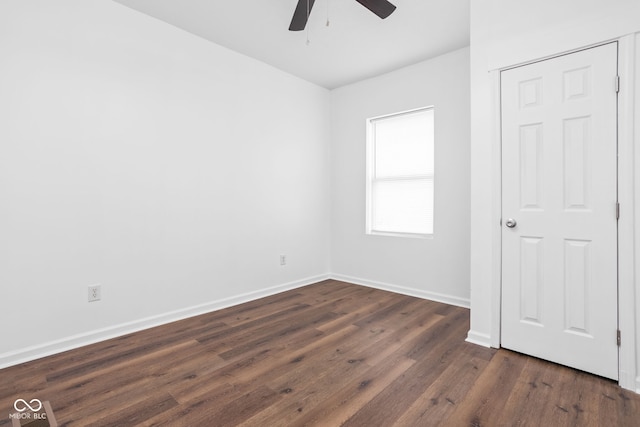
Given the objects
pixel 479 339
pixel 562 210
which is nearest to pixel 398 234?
pixel 479 339

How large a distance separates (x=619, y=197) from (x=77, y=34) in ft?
12.9

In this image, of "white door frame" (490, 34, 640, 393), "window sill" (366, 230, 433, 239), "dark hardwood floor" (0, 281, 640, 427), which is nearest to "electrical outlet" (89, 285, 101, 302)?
"dark hardwood floor" (0, 281, 640, 427)

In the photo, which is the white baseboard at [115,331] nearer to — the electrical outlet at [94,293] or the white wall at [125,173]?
the white wall at [125,173]

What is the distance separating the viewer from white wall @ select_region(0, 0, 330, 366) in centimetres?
225

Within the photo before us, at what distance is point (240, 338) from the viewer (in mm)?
2625

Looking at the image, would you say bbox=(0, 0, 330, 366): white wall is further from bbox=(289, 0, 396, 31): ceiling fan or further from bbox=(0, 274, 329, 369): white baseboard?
bbox=(289, 0, 396, 31): ceiling fan

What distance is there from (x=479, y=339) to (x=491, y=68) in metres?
2.08

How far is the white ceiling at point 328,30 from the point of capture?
267cm

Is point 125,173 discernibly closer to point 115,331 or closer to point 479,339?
point 115,331

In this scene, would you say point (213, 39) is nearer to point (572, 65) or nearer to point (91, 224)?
point (91, 224)

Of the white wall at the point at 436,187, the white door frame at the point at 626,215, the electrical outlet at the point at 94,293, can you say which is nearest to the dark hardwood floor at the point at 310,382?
the white door frame at the point at 626,215

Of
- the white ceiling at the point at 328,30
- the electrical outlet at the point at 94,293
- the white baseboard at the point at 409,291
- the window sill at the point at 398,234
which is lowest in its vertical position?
the white baseboard at the point at 409,291

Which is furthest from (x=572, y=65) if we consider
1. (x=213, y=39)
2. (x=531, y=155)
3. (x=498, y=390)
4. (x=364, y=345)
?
(x=213, y=39)

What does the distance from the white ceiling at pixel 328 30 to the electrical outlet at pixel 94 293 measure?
2341mm
